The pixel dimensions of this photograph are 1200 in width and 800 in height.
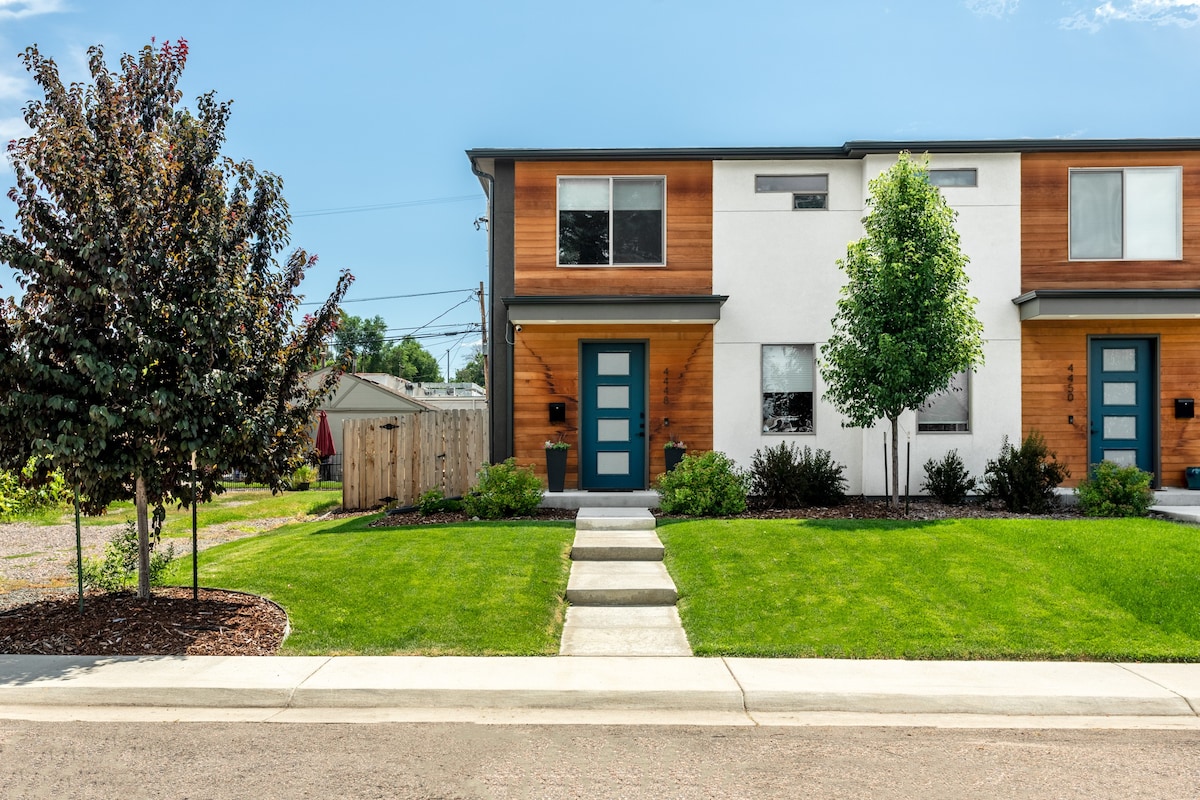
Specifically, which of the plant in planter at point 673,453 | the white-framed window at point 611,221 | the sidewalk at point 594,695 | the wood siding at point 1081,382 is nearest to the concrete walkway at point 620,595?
the sidewalk at point 594,695

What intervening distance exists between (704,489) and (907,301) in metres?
3.89

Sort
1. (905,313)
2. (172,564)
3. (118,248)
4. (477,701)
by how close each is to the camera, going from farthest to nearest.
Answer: (905,313)
(172,564)
(118,248)
(477,701)

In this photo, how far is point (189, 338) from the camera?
8.27m

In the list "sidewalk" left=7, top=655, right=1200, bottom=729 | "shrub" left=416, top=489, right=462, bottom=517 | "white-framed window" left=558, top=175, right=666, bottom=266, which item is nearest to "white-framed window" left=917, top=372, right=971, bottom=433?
"white-framed window" left=558, top=175, right=666, bottom=266

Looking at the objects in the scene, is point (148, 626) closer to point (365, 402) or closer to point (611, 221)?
point (611, 221)

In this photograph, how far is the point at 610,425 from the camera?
1489 centimetres

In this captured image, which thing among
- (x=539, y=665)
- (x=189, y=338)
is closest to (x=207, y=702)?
(x=539, y=665)

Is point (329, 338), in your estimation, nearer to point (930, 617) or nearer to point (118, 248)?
point (118, 248)

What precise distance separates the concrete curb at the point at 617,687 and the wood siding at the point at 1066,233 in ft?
30.2

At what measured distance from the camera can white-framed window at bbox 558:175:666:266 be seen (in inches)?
587

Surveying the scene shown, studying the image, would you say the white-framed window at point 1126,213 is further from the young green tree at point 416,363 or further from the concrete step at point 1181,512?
the young green tree at point 416,363

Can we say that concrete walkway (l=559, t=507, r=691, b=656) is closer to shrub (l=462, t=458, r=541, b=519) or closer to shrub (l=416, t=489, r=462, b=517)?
shrub (l=462, t=458, r=541, b=519)

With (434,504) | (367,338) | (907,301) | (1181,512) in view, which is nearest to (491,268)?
(434,504)

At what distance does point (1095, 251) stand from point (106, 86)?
1452 cm
